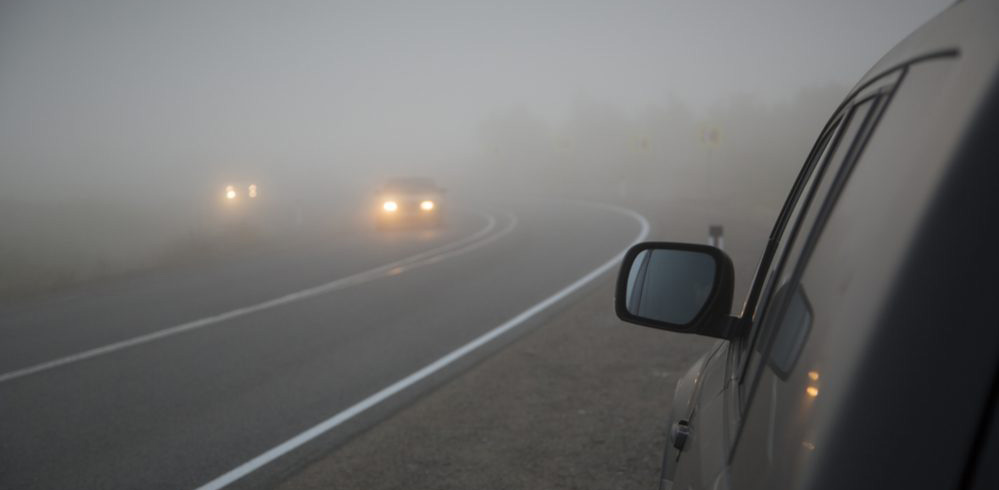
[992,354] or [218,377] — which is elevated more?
[992,354]

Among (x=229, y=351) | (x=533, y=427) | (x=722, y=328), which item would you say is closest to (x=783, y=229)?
(x=722, y=328)

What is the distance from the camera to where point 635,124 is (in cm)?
7906

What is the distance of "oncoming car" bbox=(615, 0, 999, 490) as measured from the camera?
878 millimetres

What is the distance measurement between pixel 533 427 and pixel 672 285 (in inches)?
140

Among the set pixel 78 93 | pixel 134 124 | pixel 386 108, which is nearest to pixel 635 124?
pixel 134 124

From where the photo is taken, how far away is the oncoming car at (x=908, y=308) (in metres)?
0.88

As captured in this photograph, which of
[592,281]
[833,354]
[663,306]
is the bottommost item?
[592,281]

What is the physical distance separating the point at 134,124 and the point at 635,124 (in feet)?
208

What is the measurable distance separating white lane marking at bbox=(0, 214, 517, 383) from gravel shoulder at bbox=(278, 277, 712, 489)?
13.9 feet

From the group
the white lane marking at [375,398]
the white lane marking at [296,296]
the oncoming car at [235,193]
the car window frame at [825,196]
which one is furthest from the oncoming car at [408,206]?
the car window frame at [825,196]

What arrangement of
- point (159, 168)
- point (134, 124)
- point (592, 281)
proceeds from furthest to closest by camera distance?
point (134, 124) < point (159, 168) < point (592, 281)

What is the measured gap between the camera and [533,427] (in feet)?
18.5

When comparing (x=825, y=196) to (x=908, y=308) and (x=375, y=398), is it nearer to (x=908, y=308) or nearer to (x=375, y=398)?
(x=908, y=308)

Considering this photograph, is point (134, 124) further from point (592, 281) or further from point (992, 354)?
point (992, 354)
